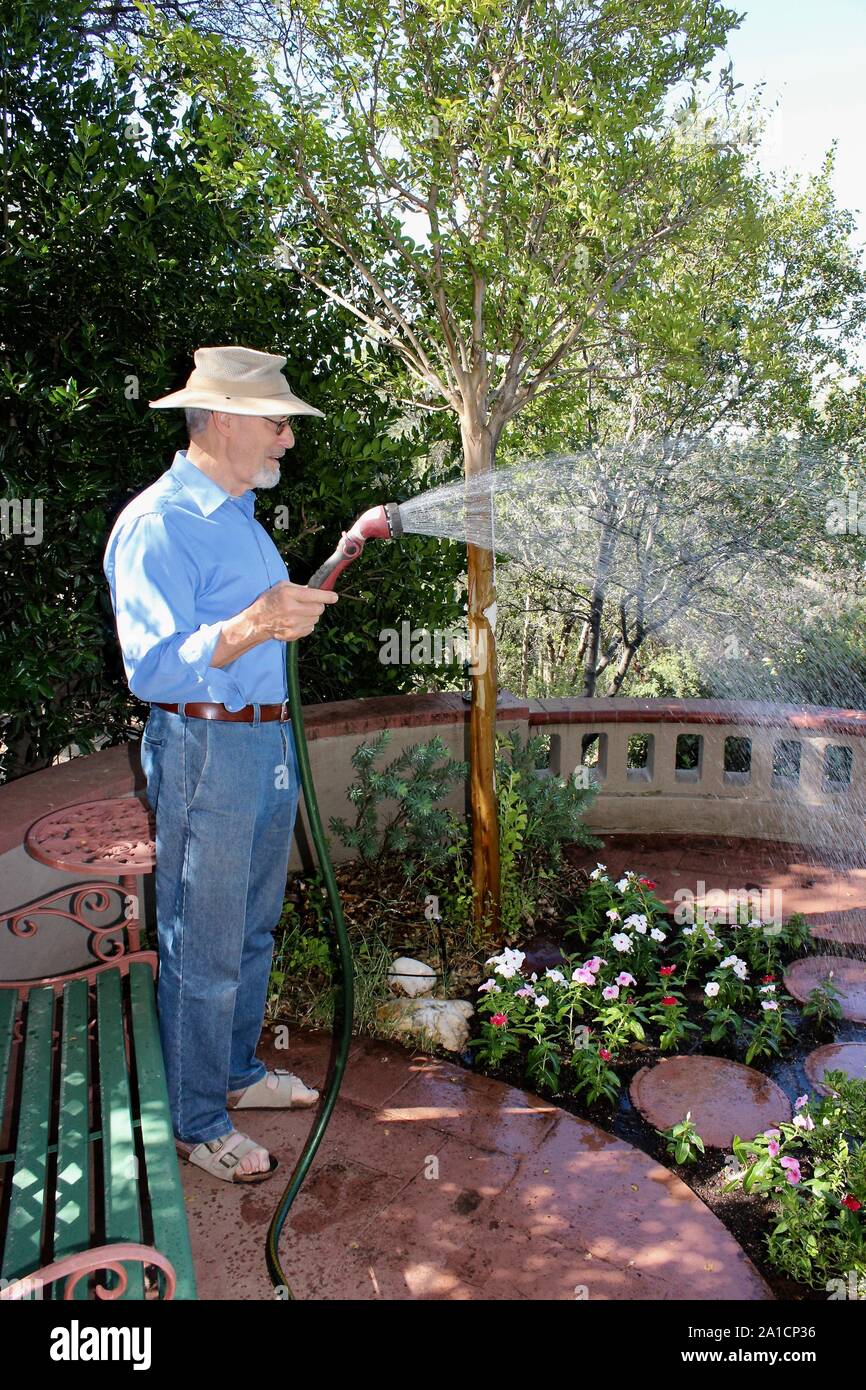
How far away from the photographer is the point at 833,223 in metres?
10.3

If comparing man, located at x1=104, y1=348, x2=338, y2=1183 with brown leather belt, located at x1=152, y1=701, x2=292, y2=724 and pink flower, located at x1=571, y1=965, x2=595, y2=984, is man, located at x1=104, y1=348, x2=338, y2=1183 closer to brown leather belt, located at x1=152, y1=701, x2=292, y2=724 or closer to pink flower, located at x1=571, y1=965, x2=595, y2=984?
brown leather belt, located at x1=152, y1=701, x2=292, y2=724

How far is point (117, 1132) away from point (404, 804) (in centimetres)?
240

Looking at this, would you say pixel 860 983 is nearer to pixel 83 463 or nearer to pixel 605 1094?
pixel 605 1094

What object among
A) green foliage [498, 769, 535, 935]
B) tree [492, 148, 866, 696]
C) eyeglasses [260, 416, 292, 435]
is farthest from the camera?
tree [492, 148, 866, 696]

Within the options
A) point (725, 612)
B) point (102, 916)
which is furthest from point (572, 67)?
point (725, 612)

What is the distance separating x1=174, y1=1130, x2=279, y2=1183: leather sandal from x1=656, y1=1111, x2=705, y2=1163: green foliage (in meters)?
1.13

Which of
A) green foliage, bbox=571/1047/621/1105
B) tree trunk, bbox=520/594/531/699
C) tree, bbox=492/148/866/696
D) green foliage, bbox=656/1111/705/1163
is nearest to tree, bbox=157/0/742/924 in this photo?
green foliage, bbox=571/1047/621/1105

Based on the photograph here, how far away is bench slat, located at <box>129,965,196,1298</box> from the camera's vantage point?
1530 mm

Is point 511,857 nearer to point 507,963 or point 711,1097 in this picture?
point 507,963

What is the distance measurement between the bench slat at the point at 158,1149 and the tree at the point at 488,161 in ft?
5.81

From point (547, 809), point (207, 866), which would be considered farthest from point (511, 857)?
point (207, 866)

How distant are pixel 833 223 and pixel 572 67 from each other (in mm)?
8674

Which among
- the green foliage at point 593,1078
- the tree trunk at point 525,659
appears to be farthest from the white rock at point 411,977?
the tree trunk at point 525,659

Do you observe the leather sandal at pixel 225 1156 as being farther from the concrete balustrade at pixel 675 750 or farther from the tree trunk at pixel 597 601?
the tree trunk at pixel 597 601
